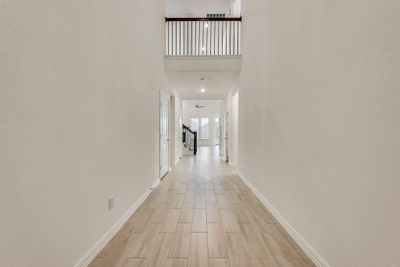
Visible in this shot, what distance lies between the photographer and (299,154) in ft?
6.68

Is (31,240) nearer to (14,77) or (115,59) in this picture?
(14,77)

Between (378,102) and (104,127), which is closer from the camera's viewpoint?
(378,102)

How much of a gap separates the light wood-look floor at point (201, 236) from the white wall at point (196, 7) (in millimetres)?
7620

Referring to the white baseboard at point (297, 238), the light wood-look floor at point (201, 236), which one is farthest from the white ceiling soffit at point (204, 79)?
the white baseboard at point (297, 238)

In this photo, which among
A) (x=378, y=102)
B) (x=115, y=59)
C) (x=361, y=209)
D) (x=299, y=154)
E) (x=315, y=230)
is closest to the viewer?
(x=378, y=102)

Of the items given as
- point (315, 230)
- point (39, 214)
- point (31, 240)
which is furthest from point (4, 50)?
point (315, 230)

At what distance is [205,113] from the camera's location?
52.6 feet

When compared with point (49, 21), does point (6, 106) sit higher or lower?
lower

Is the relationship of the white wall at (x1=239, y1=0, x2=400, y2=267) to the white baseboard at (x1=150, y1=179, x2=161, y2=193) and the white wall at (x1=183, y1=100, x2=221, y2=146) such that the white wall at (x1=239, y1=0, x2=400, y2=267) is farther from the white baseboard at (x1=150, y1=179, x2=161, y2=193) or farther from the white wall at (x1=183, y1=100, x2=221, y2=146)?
the white wall at (x1=183, y1=100, x2=221, y2=146)

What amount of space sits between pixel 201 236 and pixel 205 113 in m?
14.1

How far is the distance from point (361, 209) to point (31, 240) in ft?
6.37

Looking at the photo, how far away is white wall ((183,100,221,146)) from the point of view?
15680mm

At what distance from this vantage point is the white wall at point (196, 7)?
809 centimetres

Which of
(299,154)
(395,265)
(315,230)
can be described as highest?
(299,154)
